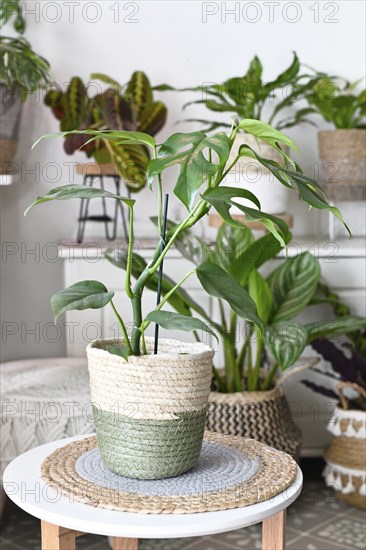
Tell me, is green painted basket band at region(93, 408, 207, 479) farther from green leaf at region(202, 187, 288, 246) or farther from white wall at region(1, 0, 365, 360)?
white wall at region(1, 0, 365, 360)

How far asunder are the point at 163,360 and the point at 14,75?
4.56ft

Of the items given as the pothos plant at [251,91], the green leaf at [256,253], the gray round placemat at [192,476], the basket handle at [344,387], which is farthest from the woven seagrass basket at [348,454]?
the gray round placemat at [192,476]

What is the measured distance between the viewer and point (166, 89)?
275 cm

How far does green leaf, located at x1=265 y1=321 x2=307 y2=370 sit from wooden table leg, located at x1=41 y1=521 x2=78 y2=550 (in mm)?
864

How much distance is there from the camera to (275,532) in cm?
146

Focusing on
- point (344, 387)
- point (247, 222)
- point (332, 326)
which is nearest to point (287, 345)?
point (332, 326)

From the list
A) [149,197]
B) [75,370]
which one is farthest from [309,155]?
[75,370]

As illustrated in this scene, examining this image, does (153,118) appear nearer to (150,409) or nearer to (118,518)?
(150,409)

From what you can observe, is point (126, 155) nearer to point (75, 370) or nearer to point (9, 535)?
point (75, 370)

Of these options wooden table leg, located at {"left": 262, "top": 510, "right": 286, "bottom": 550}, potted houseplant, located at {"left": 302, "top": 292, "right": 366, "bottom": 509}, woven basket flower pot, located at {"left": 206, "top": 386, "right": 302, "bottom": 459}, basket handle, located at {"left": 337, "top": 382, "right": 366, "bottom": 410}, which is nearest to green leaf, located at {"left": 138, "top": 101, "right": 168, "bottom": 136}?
potted houseplant, located at {"left": 302, "top": 292, "right": 366, "bottom": 509}

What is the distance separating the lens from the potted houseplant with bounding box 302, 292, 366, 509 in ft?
8.40

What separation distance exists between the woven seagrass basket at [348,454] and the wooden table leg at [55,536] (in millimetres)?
1369

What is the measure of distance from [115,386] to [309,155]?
1.81 m

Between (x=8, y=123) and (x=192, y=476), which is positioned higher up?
(x=8, y=123)
